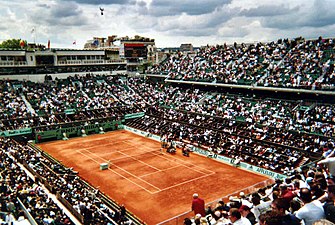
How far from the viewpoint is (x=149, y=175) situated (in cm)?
2908

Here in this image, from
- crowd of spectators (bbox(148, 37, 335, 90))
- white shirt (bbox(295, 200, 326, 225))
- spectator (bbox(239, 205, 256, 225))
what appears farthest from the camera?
crowd of spectators (bbox(148, 37, 335, 90))

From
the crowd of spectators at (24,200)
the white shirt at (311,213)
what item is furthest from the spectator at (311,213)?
the crowd of spectators at (24,200)

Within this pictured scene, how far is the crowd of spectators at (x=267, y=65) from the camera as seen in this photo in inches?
1451

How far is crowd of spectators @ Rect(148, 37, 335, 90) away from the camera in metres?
36.8

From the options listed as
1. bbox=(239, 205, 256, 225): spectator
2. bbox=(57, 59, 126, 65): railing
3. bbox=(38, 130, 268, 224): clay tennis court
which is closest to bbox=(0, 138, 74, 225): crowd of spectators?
bbox=(38, 130, 268, 224): clay tennis court

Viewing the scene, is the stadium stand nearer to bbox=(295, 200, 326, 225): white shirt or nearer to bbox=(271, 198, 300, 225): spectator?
bbox=(271, 198, 300, 225): spectator

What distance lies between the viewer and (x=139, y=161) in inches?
1307

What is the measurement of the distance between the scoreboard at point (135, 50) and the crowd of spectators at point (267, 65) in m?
19.0

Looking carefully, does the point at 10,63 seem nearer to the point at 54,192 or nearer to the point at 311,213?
the point at 54,192

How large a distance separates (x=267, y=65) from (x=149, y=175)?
2513 centimetres

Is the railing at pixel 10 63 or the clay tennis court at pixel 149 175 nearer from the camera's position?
the clay tennis court at pixel 149 175

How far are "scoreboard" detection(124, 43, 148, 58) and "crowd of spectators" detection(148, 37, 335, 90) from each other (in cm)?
1896

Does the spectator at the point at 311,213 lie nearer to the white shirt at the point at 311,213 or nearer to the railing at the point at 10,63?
the white shirt at the point at 311,213

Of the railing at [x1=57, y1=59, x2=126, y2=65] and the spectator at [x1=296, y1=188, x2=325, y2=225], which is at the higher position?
the railing at [x1=57, y1=59, x2=126, y2=65]
